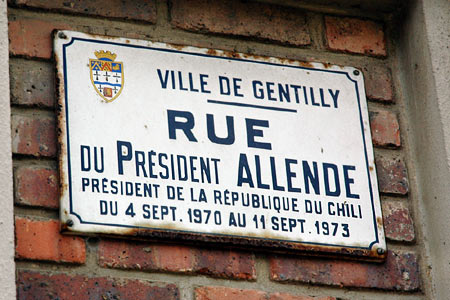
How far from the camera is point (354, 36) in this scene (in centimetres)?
233

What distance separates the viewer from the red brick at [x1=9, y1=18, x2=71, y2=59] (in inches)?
80.2

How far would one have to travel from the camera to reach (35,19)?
208cm

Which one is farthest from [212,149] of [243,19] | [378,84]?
[378,84]

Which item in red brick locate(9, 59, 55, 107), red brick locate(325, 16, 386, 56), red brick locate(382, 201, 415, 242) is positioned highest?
red brick locate(325, 16, 386, 56)

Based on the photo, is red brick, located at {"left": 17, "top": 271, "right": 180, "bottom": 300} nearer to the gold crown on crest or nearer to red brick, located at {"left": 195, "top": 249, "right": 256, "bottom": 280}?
red brick, located at {"left": 195, "top": 249, "right": 256, "bottom": 280}

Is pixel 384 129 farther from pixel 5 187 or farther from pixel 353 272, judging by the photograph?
pixel 5 187

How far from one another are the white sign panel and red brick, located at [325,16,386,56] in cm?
10

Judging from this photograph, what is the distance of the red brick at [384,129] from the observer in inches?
88.0

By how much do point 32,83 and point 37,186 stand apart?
0.21 meters

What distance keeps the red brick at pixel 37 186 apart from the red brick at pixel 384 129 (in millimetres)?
676

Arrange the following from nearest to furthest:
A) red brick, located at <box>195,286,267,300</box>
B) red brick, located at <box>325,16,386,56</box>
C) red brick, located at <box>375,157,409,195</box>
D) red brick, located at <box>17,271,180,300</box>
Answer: red brick, located at <box>17,271,180,300</box> < red brick, located at <box>195,286,267,300</box> < red brick, located at <box>375,157,409,195</box> < red brick, located at <box>325,16,386,56</box>

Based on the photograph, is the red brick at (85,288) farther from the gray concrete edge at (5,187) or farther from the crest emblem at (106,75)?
the crest emblem at (106,75)

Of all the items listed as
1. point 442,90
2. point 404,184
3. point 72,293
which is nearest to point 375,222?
point 404,184

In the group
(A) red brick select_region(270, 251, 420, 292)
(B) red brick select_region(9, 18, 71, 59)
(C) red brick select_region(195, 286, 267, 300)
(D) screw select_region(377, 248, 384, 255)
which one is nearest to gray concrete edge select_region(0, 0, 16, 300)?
(B) red brick select_region(9, 18, 71, 59)
